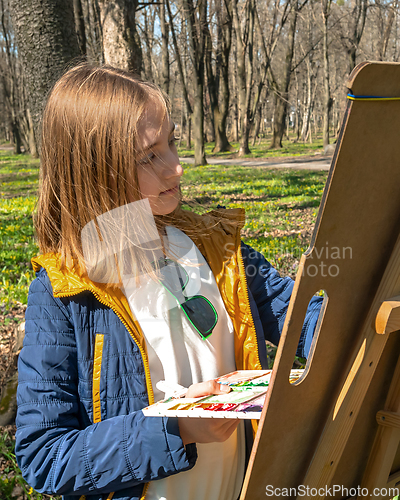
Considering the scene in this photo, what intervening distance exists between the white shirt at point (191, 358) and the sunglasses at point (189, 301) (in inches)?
0.6

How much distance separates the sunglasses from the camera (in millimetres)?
1328

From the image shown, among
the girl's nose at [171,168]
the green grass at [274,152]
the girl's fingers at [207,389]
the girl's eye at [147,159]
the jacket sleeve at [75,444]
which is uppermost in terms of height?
the girl's eye at [147,159]

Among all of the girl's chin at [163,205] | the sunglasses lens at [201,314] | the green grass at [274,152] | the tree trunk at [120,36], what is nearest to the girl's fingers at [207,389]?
the sunglasses lens at [201,314]

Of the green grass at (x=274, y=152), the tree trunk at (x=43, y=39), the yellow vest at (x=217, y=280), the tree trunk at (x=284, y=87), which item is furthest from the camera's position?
the green grass at (x=274, y=152)

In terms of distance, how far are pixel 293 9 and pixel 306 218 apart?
1773cm

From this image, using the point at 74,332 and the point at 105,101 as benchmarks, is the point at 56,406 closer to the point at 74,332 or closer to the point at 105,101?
the point at 74,332

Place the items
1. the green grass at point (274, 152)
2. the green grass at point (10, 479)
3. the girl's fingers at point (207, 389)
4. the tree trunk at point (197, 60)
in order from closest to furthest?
the girl's fingers at point (207, 389), the green grass at point (10, 479), the tree trunk at point (197, 60), the green grass at point (274, 152)

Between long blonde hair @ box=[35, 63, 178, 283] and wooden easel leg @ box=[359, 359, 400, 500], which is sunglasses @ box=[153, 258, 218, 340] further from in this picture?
wooden easel leg @ box=[359, 359, 400, 500]

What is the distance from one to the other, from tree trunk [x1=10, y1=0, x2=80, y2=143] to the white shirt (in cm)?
255

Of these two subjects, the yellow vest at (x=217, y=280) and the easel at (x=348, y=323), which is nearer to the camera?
the easel at (x=348, y=323)

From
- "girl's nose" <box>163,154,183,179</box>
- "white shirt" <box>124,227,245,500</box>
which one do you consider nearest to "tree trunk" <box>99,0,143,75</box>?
"girl's nose" <box>163,154,183,179</box>

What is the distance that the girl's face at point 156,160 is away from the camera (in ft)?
4.25

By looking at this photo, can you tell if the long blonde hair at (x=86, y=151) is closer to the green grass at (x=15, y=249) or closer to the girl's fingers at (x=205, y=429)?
the girl's fingers at (x=205, y=429)

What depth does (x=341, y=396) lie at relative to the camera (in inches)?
40.4
